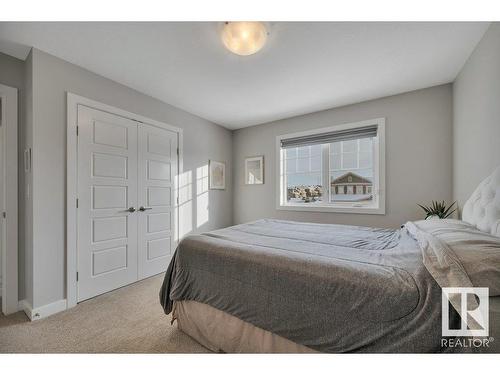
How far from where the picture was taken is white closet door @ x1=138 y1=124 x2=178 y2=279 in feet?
9.02

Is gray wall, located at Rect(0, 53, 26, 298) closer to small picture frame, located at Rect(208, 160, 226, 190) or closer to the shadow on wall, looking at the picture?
the shadow on wall

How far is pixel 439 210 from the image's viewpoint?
2.34 meters

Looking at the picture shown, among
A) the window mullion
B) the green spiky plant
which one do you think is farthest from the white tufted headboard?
the window mullion

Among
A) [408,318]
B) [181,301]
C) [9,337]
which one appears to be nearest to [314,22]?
[408,318]

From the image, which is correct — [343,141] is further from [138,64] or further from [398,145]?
[138,64]

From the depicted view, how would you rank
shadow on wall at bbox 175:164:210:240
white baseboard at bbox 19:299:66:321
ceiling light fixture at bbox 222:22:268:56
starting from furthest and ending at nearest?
shadow on wall at bbox 175:164:210:240
white baseboard at bbox 19:299:66:321
ceiling light fixture at bbox 222:22:268:56

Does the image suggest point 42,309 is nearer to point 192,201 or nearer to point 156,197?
point 156,197

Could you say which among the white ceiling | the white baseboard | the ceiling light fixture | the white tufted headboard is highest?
the white ceiling

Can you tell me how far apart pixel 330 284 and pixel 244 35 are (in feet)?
5.52

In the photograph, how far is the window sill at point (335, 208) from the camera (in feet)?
9.57

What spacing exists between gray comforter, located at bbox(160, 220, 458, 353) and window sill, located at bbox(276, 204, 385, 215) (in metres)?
1.28

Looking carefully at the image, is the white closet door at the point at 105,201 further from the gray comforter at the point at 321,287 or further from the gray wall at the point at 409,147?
the gray wall at the point at 409,147

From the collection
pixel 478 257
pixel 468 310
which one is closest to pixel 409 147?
pixel 478 257

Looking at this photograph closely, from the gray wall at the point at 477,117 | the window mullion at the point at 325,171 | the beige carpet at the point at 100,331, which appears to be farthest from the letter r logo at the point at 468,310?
the window mullion at the point at 325,171
